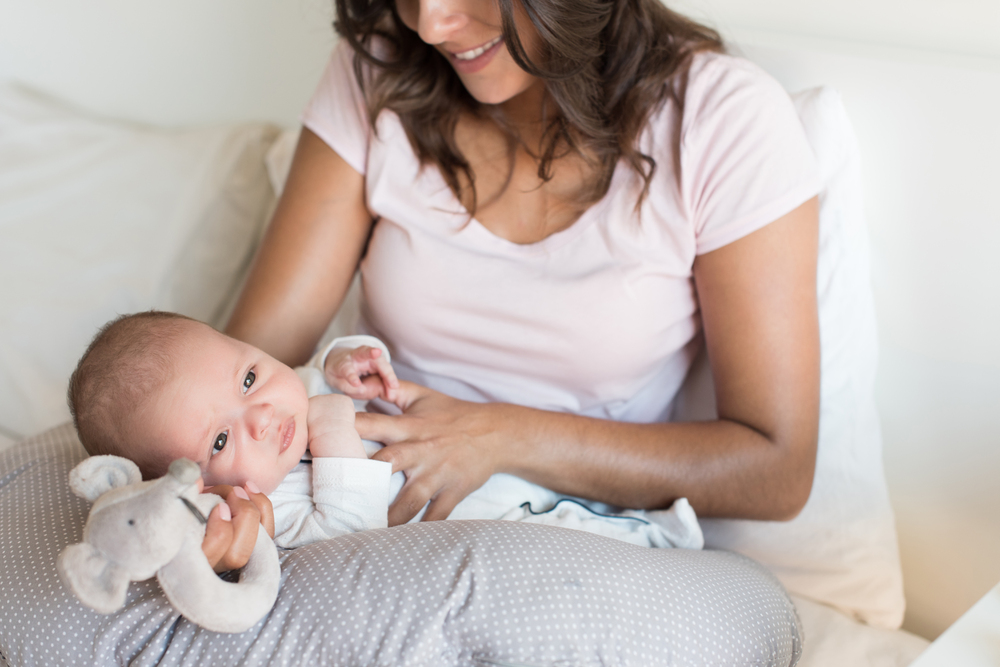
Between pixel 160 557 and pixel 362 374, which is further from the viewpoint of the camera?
pixel 362 374

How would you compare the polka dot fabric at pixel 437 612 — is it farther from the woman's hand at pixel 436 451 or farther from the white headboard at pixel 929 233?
the white headboard at pixel 929 233

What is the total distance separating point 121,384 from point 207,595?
303mm

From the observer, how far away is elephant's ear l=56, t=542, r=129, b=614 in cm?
64

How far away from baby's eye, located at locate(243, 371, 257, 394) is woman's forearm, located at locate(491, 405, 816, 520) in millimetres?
329

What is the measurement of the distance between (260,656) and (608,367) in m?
0.63

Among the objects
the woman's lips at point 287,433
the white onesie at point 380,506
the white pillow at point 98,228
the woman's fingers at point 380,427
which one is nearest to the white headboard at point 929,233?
the white onesie at point 380,506

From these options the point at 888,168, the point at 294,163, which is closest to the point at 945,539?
the point at 888,168

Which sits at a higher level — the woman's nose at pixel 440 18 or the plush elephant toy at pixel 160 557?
the woman's nose at pixel 440 18

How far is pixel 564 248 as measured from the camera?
1.11 m

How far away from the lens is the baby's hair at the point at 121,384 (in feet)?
2.78

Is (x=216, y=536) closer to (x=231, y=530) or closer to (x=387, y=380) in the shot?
(x=231, y=530)

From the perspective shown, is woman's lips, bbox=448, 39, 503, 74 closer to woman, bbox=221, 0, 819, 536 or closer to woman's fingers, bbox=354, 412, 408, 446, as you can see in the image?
woman, bbox=221, 0, 819, 536

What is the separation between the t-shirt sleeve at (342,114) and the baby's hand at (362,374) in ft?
1.15

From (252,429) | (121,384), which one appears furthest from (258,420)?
(121,384)
